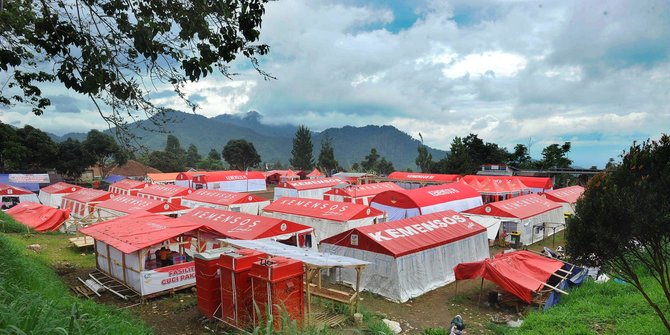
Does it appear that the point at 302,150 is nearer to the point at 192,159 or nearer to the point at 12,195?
the point at 192,159

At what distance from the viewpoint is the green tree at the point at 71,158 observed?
5088cm

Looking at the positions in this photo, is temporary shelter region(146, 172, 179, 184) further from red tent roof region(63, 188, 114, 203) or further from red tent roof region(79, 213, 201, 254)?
red tent roof region(79, 213, 201, 254)

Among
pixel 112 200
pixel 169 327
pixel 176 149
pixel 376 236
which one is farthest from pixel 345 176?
pixel 176 149

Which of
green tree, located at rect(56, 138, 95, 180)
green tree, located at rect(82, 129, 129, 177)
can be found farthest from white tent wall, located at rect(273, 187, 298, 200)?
green tree, located at rect(56, 138, 95, 180)

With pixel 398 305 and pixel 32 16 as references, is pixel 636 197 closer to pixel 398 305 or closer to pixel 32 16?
pixel 398 305

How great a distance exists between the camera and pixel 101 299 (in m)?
12.4

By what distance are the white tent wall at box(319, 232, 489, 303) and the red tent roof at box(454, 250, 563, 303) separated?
1590 millimetres

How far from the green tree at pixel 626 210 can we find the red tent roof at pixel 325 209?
12260 millimetres

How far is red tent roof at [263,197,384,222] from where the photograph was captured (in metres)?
20.4

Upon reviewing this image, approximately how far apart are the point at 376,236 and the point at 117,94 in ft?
31.7

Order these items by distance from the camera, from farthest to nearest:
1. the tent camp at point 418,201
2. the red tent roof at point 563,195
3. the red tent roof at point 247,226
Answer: the red tent roof at point 563,195, the tent camp at point 418,201, the red tent roof at point 247,226

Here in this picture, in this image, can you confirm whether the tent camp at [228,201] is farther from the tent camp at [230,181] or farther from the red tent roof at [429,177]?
the red tent roof at [429,177]

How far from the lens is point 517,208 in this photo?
75.8ft

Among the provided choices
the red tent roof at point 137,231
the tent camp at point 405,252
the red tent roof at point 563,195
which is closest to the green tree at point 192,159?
the red tent roof at point 563,195
